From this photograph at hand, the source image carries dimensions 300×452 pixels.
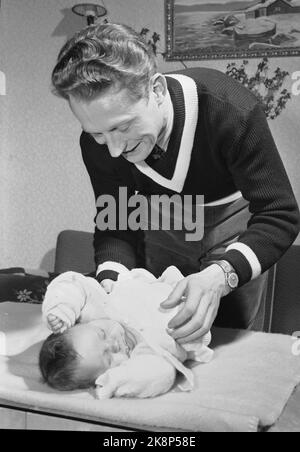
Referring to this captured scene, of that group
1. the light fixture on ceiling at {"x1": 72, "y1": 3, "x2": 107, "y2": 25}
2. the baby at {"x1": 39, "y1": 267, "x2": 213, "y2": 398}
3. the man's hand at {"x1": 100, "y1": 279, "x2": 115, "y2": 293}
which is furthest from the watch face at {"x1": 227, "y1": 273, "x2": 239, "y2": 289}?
the light fixture on ceiling at {"x1": 72, "y1": 3, "x2": 107, "y2": 25}

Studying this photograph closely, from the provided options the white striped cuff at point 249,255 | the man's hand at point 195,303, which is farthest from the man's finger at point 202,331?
the white striped cuff at point 249,255

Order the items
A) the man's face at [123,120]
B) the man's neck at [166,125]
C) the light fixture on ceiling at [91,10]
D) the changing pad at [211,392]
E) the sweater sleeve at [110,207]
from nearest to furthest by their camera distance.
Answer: the changing pad at [211,392] < the man's face at [123,120] < the man's neck at [166,125] < the sweater sleeve at [110,207] < the light fixture on ceiling at [91,10]

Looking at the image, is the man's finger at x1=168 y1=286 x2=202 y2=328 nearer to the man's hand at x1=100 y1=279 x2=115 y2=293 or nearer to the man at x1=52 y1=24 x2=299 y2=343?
the man at x1=52 y1=24 x2=299 y2=343

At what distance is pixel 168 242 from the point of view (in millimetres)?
1127

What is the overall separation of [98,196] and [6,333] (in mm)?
314

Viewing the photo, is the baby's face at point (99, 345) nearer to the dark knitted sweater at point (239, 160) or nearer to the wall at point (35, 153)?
the dark knitted sweater at point (239, 160)

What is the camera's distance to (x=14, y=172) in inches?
62.1

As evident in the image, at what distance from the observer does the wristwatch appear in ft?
2.88

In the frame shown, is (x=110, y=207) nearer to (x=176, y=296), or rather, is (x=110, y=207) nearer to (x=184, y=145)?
(x=184, y=145)

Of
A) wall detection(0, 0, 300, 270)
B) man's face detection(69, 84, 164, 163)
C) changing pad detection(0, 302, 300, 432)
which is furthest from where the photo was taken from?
wall detection(0, 0, 300, 270)

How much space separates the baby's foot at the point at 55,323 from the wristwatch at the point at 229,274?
0.26m

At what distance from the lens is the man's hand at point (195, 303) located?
32.0 inches

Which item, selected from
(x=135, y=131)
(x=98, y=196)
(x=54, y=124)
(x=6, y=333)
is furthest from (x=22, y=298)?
(x=135, y=131)

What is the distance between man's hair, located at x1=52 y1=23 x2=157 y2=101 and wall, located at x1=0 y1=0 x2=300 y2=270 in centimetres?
68
